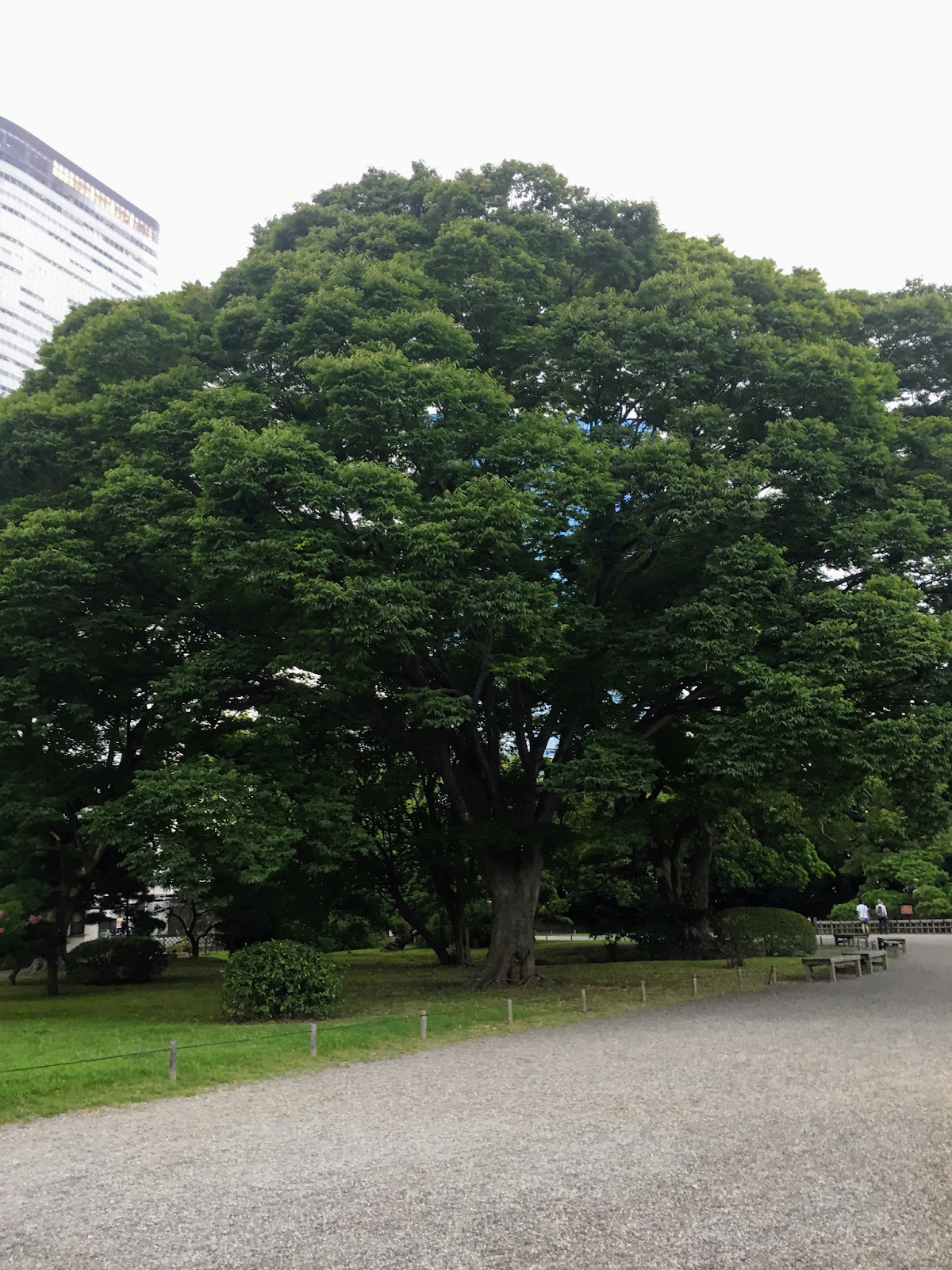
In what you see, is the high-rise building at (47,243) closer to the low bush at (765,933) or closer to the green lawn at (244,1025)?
the green lawn at (244,1025)

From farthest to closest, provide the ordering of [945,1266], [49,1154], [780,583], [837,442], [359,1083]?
[837,442] < [780,583] < [359,1083] < [49,1154] < [945,1266]

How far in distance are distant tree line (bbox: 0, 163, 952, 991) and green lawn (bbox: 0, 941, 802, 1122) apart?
2266 mm

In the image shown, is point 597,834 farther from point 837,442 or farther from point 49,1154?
point 49,1154

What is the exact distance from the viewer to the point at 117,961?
26.1m

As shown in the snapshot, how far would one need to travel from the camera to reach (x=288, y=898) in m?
23.4

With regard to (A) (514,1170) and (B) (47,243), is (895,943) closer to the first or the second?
(A) (514,1170)

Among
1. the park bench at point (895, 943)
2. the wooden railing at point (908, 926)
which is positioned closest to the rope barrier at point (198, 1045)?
the park bench at point (895, 943)

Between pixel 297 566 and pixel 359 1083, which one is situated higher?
pixel 297 566

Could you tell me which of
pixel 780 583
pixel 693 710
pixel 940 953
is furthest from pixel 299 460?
pixel 940 953

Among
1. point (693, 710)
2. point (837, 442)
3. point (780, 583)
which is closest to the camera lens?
point (780, 583)

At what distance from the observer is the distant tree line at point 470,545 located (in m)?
15.0

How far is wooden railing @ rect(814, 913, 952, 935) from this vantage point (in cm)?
3875

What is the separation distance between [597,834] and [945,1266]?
13838 mm

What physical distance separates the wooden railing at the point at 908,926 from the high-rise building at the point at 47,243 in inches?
4241
